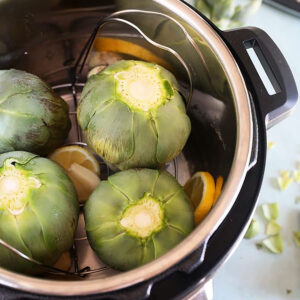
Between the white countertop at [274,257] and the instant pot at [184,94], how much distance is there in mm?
118

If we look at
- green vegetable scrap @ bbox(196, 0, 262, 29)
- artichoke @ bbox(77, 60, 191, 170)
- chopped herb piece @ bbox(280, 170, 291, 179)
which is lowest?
chopped herb piece @ bbox(280, 170, 291, 179)

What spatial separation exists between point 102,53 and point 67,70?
0.24 feet

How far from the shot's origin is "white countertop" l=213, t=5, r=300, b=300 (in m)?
0.74

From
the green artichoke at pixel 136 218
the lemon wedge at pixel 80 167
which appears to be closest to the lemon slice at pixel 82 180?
the lemon wedge at pixel 80 167

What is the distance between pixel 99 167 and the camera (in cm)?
68

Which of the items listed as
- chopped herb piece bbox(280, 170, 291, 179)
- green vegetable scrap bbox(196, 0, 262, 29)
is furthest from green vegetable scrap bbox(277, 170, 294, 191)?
green vegetable scrap bbox(196, 0, 262, 29)

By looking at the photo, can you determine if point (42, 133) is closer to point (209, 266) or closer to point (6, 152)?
point (6, 152)

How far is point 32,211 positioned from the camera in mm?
496

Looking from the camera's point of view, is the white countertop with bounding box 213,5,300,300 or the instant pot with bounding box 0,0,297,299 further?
the white countertop with bounding box 213,5,300,300

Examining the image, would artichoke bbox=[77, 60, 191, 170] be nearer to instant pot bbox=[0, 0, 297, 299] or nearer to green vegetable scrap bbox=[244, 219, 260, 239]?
instant pot bbox=[0, 0, 297, 299]

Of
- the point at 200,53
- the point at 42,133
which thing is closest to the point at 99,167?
the point at 42,133

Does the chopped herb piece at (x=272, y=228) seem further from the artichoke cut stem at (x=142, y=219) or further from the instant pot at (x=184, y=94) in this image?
the artichoke cut stem at (x=142, y=219)

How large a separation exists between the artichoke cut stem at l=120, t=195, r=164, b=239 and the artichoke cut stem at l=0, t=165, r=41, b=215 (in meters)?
0.11

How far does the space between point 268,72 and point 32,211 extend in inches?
14.0
